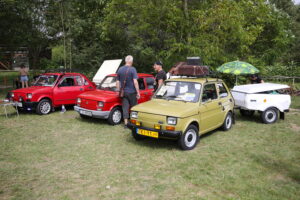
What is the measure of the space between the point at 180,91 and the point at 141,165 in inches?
93.3

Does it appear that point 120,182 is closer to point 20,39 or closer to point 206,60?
point 206,60

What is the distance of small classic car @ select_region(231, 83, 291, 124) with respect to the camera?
8.63 meters

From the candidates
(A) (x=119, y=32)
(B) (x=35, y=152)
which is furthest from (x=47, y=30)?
(B) (x=35, y=152)

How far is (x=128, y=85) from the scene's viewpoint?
7785 mm

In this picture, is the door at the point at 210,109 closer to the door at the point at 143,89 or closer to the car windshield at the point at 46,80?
the door at the point at 143,89

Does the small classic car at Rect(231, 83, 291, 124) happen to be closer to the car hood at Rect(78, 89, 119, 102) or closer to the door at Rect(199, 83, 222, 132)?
the door at Rect(199, 83, 222, 132)

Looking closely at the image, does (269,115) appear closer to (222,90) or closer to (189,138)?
(222,90)

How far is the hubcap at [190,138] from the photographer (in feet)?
20.7

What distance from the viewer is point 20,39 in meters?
19.1

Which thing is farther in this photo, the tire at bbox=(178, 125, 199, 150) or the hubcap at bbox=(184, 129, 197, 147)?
the hubcap at bbox=(184, 129, 197, 147)

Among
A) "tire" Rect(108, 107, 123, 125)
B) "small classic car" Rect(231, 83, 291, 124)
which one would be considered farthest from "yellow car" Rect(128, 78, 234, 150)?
"tire" Rect(108, 107, 123, 125)

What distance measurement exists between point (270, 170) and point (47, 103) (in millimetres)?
7986

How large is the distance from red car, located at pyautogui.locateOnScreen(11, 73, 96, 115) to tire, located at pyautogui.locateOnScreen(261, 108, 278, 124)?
6.64 m

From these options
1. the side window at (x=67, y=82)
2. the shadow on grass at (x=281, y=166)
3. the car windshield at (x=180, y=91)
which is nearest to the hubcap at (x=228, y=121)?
the car windshield at (x=180, y=91)
